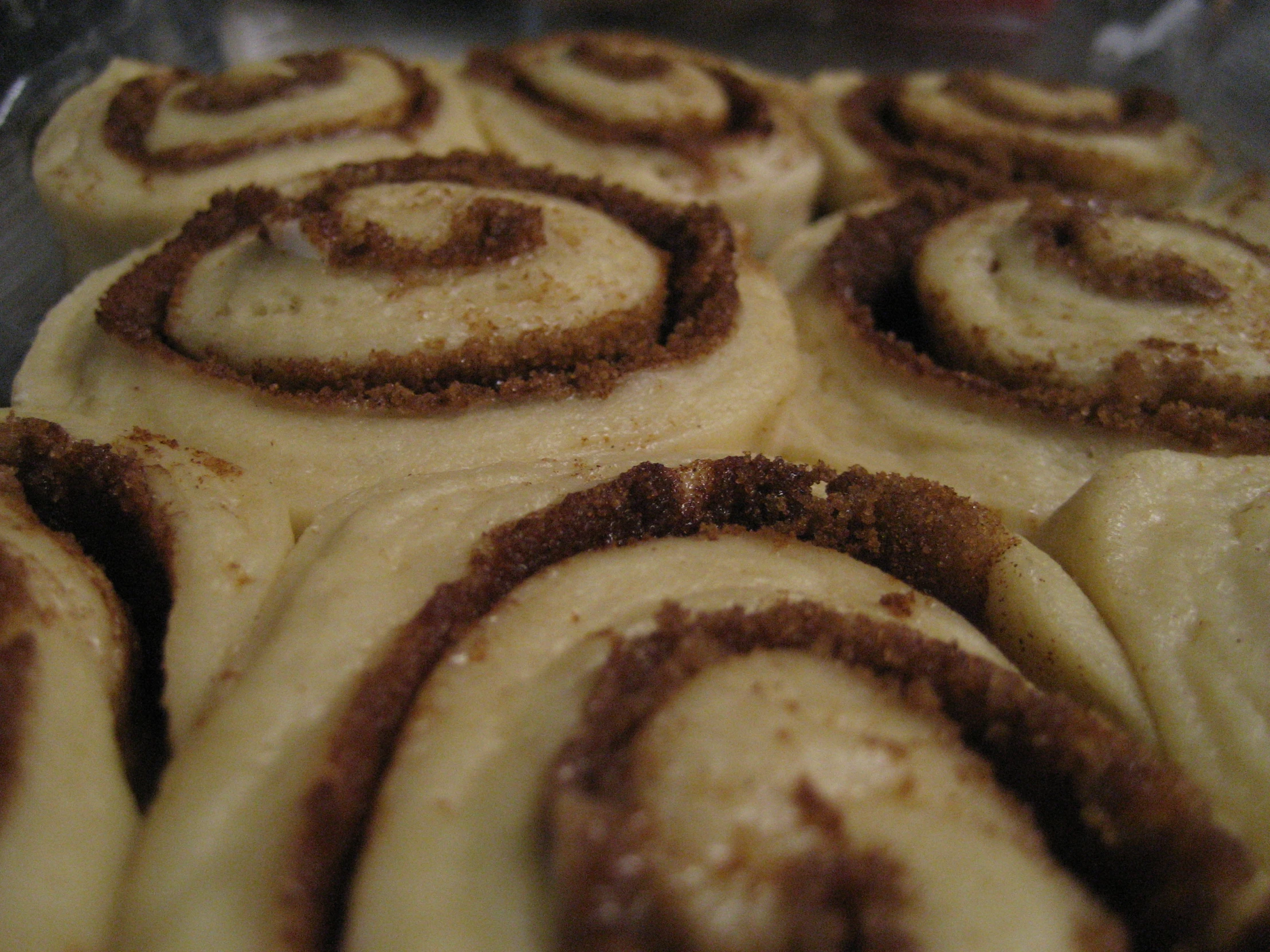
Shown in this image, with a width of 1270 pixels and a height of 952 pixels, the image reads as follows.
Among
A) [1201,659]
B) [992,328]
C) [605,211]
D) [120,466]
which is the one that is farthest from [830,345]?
[120,466]

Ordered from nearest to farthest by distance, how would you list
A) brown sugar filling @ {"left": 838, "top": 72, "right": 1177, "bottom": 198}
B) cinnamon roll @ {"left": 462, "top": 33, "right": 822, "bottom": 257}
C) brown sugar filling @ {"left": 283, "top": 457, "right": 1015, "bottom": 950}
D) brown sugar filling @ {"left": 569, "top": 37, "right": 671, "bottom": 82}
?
1. brown sugar filling @ {"left": 283, "top": 457, "right": 1015, "bottom": 950}
2. cinnamon roll @ {"left": 462, "top": 33, "right": 822, "bottom": 257}
3. brown sugar filling @ {"left": 838, "top": 72, "right": 1177, "bottom": 198}
4. brown sugar filling @ {"left": 569, "top": 37, "right": 671, "bottom": 82}

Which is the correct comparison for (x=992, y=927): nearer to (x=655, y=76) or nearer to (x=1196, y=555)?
(x=1196, y=555)

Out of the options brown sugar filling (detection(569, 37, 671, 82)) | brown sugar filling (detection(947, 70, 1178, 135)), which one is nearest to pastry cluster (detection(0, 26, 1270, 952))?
brown sugar filling (detection(569, 37, 671, 82))

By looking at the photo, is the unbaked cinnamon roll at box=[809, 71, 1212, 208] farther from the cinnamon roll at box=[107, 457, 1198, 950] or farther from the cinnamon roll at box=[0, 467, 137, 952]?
the cinnamon roll at box=[0, 467, 137, 952]

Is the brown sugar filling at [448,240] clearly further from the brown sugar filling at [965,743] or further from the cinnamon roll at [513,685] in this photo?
the brown sugar filling at [965,743]

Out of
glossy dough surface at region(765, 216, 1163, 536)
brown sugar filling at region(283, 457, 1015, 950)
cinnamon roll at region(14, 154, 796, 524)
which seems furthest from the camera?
glossy dough surface at region(765, 216, 1163, 536)

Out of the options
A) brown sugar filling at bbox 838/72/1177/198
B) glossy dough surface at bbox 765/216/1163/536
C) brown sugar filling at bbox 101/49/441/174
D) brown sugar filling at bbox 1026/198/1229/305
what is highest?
brown sugar filling at bbox 101/49/441/174
